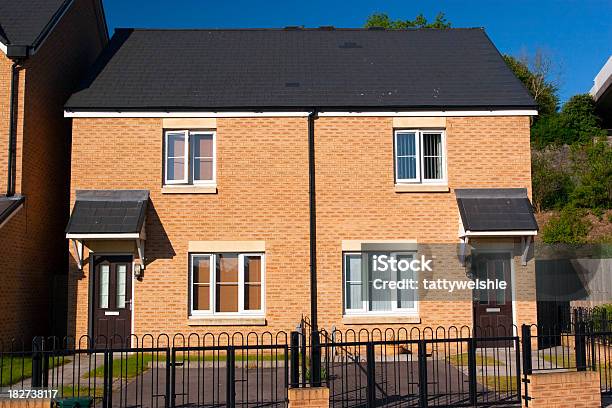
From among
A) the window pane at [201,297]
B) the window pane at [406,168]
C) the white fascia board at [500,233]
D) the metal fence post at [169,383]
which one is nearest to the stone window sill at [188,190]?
the window pane at [201,297]

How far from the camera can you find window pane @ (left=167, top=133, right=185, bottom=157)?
667 inches

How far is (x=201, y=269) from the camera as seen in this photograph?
54.6 ft

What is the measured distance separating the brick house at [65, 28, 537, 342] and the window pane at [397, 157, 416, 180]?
1.5 inches

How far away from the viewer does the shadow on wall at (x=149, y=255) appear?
16.3 m

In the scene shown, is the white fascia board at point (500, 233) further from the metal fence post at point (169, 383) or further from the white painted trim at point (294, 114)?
the metal fence post at point (169, 383)

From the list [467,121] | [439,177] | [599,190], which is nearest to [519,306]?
[439,177]

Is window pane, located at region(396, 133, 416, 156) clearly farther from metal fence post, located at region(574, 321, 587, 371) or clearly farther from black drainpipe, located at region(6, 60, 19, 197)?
black drainpipe, located at region(6, 60, 19, 197)

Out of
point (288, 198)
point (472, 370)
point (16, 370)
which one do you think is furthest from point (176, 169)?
point (472, 370)

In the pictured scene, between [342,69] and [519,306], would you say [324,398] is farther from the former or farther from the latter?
[342,69]

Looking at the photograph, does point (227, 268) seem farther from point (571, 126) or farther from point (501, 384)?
point (571, 126)

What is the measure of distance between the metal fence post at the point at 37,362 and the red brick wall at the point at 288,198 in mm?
6716

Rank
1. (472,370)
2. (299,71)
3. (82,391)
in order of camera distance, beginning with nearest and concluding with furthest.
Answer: (472,370) → (82,391) → (299,71)

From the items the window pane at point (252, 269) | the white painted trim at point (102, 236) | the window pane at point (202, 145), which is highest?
the window pane at point (202, 145)

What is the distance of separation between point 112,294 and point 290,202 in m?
4.88
